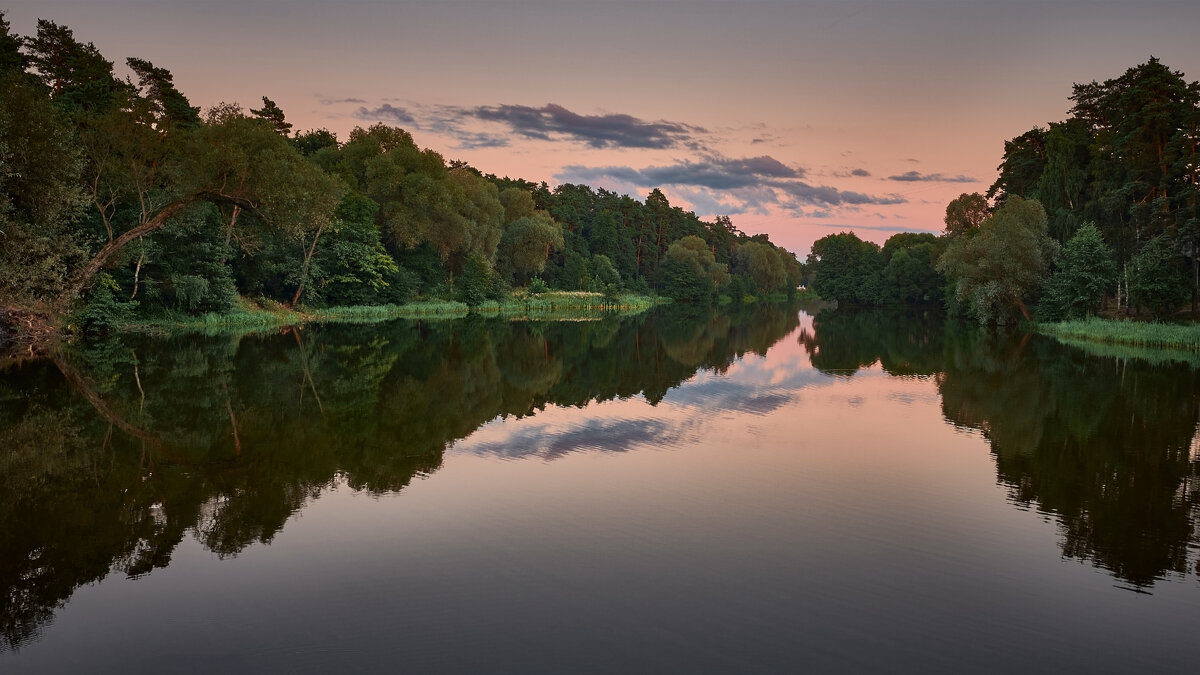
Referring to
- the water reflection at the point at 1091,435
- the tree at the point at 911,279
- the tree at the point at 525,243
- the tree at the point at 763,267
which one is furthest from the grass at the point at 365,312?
the tree at the point at 763,267

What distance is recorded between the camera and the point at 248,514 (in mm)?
9023

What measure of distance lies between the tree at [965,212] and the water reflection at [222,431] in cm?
6043

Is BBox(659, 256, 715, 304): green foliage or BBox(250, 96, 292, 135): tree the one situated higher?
BBox(250, 96, 292, 135): tree

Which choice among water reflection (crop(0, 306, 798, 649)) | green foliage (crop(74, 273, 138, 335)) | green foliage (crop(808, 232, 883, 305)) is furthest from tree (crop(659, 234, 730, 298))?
green foliage (crop(74, 273, 138, 335))

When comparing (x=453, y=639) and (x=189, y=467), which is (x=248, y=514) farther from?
(x=453, y=639)

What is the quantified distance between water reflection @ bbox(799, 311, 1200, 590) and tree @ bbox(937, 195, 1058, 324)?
13.8 meters

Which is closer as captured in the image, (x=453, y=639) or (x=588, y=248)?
(x=453, y=639)

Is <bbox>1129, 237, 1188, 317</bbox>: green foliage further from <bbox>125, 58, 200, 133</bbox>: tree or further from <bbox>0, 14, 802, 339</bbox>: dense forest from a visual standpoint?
<bbox>125, 58, 200, 133</bbox>: tree

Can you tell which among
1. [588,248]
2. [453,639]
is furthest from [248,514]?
[588,248]

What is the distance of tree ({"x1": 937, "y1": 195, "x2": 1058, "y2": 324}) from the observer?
46.7 meters

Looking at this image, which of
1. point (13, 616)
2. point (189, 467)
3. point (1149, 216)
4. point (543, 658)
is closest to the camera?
point (543, 658)

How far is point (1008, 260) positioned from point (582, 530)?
46.9 m

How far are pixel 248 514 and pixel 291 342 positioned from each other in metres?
25.4

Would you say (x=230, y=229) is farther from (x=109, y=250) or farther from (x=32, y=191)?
(x=32, y=191)
